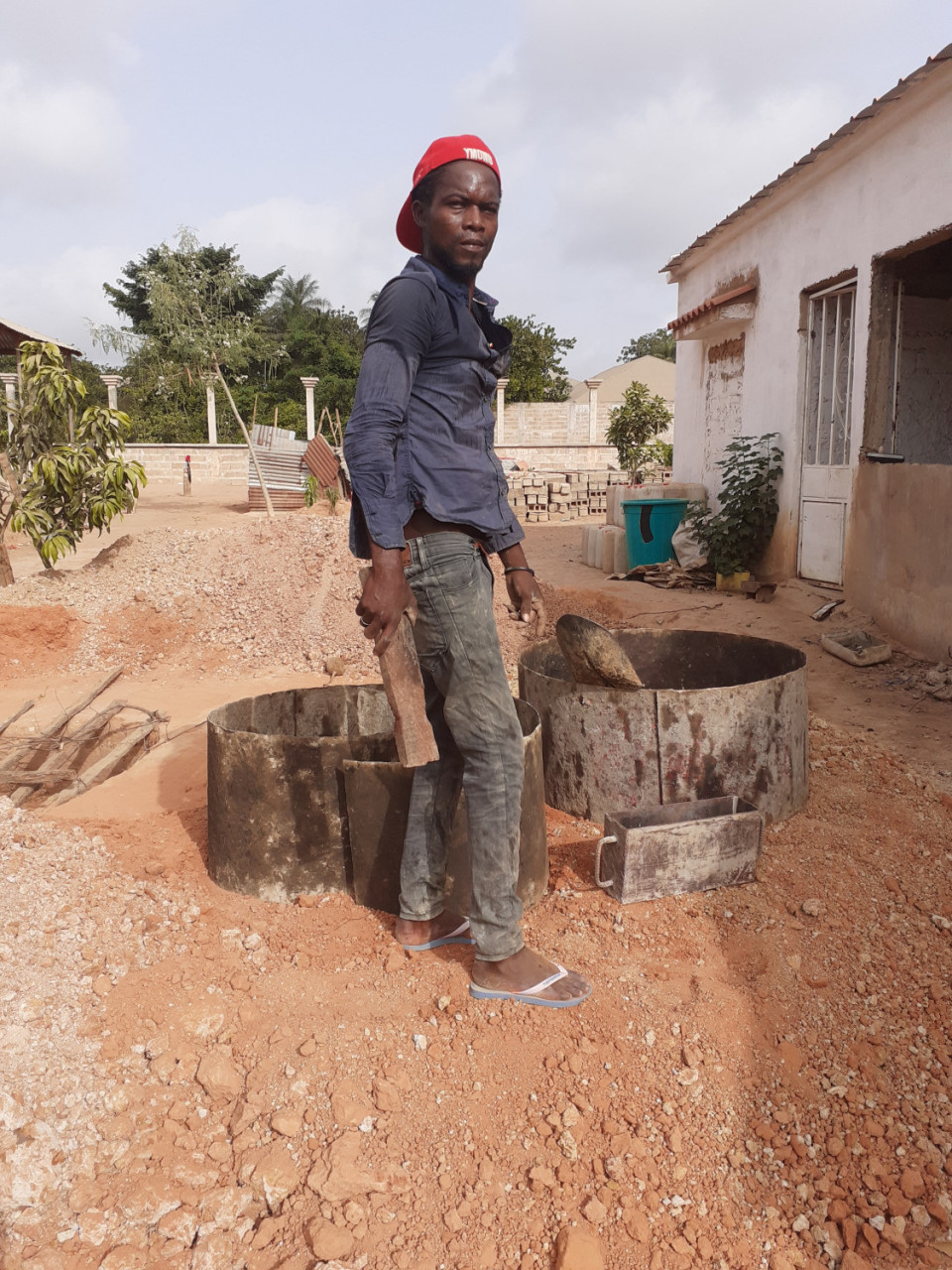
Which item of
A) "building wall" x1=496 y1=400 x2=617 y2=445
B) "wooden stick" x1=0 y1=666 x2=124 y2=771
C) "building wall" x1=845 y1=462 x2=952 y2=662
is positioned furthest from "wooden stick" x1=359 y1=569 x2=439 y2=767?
"building wall" x1=496 y1=400 x2=617 y2=445

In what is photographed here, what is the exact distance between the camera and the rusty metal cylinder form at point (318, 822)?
107 inches

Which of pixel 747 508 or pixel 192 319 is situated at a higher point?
pixel 192 319

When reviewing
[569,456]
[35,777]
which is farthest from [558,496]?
[35,777]

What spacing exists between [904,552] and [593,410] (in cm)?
2006

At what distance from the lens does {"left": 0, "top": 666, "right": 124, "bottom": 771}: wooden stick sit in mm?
4734

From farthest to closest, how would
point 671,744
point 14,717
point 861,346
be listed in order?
point 861,346
point 14,717
point 671,744

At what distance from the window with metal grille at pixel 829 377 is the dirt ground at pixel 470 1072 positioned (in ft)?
17.1

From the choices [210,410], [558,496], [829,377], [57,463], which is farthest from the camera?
[210,410]

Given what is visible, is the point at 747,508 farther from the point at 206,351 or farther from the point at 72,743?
the point at 206,351

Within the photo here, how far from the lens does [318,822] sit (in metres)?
2.83

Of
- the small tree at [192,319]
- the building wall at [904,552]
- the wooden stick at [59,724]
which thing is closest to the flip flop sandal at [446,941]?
the wooden stick at [59,724]

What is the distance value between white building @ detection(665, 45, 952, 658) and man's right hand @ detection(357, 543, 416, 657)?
509 cm

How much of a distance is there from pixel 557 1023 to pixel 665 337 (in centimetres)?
6644

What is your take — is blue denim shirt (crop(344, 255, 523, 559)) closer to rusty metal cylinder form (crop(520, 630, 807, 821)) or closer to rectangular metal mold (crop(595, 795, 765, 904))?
rectangular metal mold (crop(595, 795, 765, 904))
